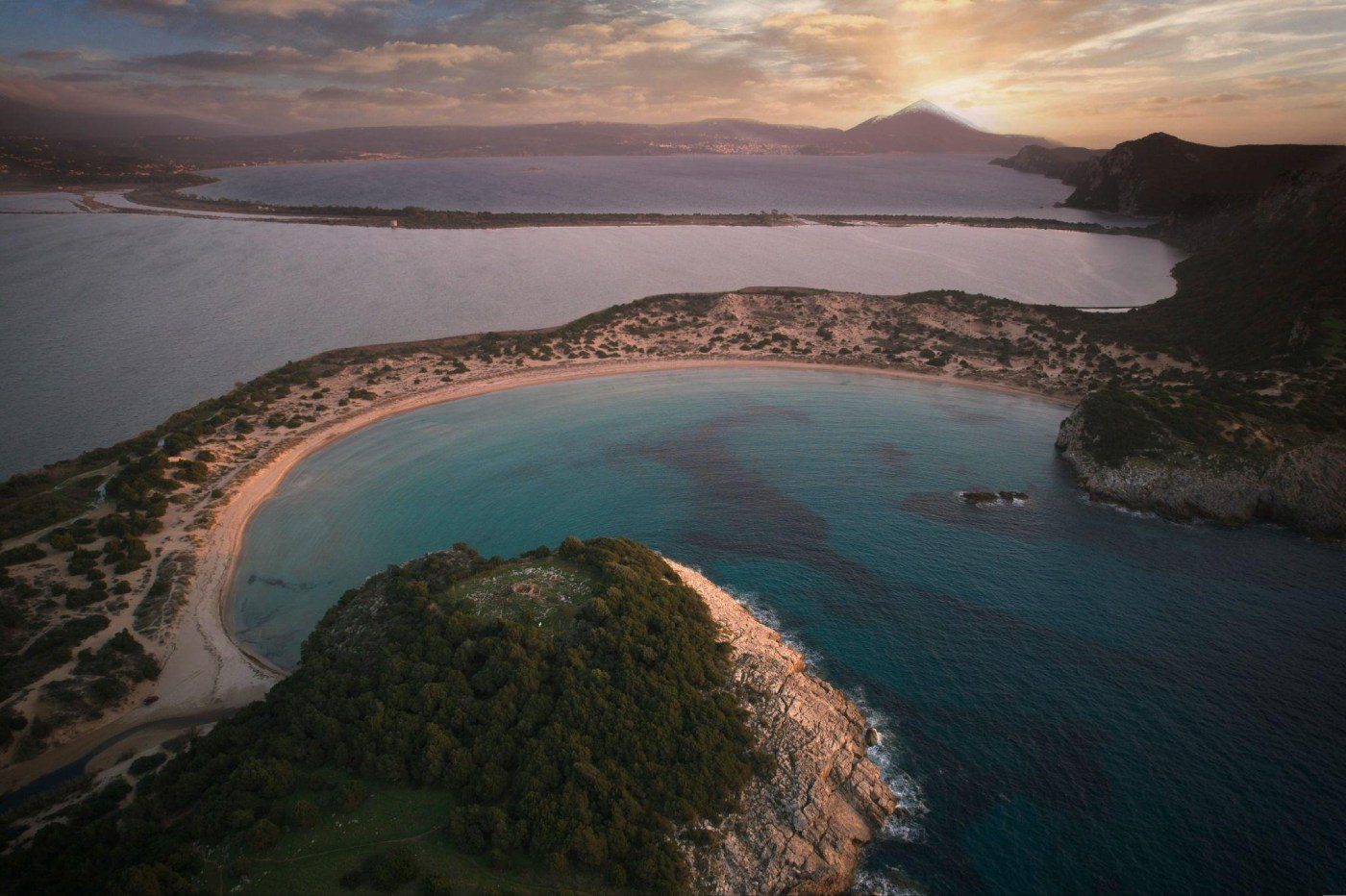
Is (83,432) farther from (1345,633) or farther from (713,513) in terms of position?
(1345,633)

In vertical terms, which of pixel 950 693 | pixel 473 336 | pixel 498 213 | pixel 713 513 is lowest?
pixel 950 693

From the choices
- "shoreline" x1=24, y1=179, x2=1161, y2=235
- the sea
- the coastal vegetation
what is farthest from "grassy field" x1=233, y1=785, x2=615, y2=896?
"shoreline" x1=24, y1=179, x2=1161, y2=235

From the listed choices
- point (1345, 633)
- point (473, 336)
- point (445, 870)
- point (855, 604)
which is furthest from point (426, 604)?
point (473, 336)

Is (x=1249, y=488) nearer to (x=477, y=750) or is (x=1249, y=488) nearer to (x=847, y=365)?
(x=847, y=365)

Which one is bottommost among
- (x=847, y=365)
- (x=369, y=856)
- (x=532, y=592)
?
(x=369, y=856)

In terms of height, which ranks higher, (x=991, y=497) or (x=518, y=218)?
(x=518, y=218)

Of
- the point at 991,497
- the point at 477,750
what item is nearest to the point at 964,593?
the point at 991,497
